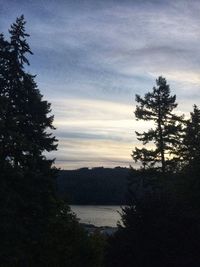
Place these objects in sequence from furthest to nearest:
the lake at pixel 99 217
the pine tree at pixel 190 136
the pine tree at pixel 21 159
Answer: the lake at pixel 99 217 < the pine tree at pixel 190 136 < the pine tree at pixel 21 159

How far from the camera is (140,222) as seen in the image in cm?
1962

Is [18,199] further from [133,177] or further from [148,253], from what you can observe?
[133,177]

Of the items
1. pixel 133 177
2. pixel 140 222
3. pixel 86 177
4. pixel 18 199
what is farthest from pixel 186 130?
pixel 86 177

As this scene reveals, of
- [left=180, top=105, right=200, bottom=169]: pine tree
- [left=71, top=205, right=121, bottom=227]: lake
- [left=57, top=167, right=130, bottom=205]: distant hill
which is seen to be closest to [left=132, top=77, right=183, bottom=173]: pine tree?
[left=180, top=105, right=200, bottom=169]: pine tree

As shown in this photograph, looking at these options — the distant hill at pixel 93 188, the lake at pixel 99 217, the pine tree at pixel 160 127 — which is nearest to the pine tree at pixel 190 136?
the pine tree at pixel 160 127

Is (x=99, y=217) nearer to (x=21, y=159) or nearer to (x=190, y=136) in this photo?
(x=190, y=136)

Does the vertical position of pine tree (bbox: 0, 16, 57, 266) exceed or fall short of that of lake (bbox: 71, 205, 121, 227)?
it exceeds it

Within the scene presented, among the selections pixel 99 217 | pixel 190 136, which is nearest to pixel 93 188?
pixel 99 217

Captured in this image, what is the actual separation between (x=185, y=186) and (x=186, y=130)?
14922 mm

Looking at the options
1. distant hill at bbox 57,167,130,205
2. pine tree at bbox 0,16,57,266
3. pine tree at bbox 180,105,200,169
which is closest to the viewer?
pine tree at bbox 0,16,57,266

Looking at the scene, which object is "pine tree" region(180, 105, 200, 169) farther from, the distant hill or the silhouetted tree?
the distant hill

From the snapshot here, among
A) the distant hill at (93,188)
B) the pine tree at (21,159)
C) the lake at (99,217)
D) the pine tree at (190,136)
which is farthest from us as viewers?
the distant hill at (93,188)

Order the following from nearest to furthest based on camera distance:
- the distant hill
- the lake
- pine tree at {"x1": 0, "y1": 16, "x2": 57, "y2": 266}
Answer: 1. pine tree at {"x1": 0, "y1": 16, "x2": 57, "y2": 266}
2. the lake
3. the distant hill

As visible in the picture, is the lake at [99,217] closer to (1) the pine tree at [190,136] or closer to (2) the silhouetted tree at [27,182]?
(1) the pine tree at [190,136]
